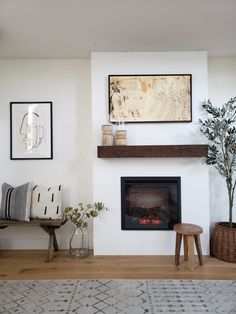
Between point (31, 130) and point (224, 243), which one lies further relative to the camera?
point (31, 130)

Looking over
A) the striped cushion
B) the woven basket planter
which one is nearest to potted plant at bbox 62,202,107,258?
the striped cushion

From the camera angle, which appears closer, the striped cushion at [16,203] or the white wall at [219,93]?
the striped cushion at [16,203]

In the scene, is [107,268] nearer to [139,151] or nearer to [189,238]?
[189,238]

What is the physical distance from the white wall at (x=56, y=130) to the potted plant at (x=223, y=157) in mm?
1476

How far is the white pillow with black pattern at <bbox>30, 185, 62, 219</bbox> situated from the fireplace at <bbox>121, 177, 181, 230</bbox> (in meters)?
0.77

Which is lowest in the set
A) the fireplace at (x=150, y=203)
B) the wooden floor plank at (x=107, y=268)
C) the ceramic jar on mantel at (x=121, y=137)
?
the wooden floor plank at (x=107, y=268)

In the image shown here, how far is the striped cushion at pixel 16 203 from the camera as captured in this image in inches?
112

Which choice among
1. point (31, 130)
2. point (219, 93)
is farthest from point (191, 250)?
point (31, 130)

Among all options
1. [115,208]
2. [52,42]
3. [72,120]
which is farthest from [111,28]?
[115,208]

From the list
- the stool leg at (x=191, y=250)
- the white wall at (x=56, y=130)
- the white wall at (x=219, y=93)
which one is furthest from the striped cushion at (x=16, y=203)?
the white wall at (x=219, y=93)

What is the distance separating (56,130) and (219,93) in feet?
7.04

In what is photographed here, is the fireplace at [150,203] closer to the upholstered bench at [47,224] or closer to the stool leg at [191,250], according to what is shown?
the stool leg at [191,250]

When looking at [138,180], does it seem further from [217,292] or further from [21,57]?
[21,57]

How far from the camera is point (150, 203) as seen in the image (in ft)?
10.1
